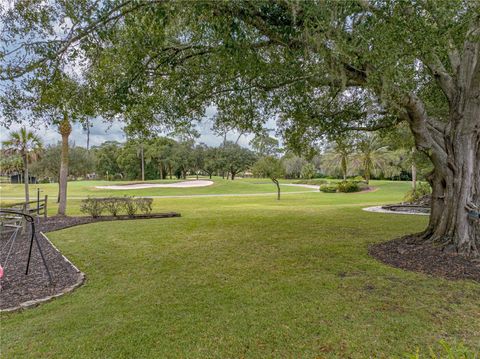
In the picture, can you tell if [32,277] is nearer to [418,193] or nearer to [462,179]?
[462,179]

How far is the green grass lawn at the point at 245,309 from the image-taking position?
2.96m

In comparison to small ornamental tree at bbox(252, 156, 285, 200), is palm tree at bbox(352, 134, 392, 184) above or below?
above

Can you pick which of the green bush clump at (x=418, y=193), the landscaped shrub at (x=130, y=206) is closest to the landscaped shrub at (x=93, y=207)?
the landscaped shrub at (x=130, y=206)

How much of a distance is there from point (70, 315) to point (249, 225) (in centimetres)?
706

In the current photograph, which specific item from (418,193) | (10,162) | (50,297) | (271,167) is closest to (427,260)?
(50,297)

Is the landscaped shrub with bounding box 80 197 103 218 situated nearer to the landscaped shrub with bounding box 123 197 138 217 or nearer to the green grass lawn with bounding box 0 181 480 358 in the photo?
the landscaped shrub with bounding box 123 197 138 217

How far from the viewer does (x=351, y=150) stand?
11430 millimetres

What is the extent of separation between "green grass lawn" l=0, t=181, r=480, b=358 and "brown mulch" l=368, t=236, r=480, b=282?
1.05 ft

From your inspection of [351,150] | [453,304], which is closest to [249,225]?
[351,150]

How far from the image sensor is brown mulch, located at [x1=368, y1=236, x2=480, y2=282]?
196 inches

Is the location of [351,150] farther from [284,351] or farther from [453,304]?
[284,351]

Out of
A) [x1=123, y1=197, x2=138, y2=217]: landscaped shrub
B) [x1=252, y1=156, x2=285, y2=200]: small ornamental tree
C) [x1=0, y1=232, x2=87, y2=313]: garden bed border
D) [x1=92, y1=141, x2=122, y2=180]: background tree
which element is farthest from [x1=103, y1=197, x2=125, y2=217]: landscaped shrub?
[x1=92, y1=141, x2=122, y2=180]: background tree

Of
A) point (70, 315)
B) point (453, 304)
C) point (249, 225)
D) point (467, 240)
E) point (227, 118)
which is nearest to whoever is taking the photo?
point (70, 315)

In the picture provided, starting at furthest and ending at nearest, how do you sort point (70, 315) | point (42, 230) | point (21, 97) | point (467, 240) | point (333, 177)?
point (333, 177) → point (42, 230) → point (467, 240) → point (21, 97) → point (70, 315)
